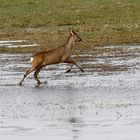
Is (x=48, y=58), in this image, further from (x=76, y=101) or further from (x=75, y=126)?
(x=75, y=126)

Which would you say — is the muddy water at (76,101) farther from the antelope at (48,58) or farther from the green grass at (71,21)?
the green grass at (71,21)

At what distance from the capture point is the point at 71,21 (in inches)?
1631

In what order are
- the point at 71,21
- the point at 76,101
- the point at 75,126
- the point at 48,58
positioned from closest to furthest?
the point at 75,126 < the point at 76,101 < the point at 48,58 < the point at 71,21

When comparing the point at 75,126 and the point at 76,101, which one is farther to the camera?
the point at 76,101

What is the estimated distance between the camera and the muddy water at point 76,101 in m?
14.0

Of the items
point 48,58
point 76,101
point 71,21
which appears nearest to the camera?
point 76,101

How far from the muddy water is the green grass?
19.9ft

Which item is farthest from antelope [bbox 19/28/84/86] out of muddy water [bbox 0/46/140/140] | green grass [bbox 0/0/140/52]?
green grass [bbox 0/0/140/52]

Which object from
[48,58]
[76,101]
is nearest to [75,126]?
[76,101]

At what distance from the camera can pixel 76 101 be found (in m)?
17.8

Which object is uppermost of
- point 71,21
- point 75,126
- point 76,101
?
point 75,126

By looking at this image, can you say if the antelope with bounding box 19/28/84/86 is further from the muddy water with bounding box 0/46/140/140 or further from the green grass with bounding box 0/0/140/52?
the green grass with bounding box 0/0/140/52

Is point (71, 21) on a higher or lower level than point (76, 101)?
lower

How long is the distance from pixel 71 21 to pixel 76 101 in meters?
23.8
